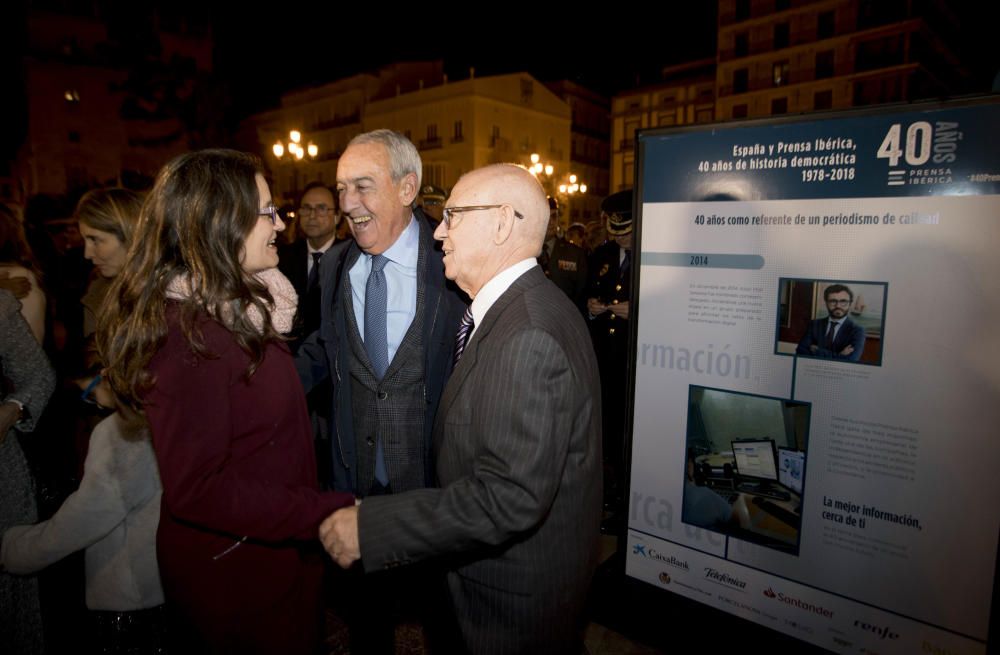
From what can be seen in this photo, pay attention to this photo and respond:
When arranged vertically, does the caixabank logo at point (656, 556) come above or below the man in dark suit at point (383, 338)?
below

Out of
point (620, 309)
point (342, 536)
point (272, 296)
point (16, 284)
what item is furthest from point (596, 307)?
point (16, 284)

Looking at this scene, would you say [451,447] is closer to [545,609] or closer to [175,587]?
[545,609]

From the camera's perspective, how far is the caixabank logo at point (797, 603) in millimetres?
2445

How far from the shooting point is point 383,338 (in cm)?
282

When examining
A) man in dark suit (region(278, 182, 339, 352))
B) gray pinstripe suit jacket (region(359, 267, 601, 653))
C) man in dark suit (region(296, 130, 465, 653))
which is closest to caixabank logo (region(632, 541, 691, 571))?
gray pinstripe suit jacket (region(359, 267, 601, 653))

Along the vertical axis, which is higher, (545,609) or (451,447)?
(451,447)

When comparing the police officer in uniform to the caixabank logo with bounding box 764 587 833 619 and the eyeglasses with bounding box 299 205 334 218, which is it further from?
the eyeglasses with bounding box 299 205 334 218

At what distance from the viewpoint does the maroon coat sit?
154cm

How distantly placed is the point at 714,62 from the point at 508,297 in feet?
161

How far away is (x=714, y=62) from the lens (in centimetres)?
4306

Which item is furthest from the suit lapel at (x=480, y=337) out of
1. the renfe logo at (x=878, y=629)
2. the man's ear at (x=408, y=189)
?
the renfe logo at (x=878, y=629)

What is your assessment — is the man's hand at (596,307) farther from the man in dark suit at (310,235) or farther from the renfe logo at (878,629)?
the renfe logo at (878,629)

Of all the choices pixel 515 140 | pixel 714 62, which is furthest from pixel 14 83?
pixel 714 62

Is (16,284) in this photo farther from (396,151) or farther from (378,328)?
(396,151)
